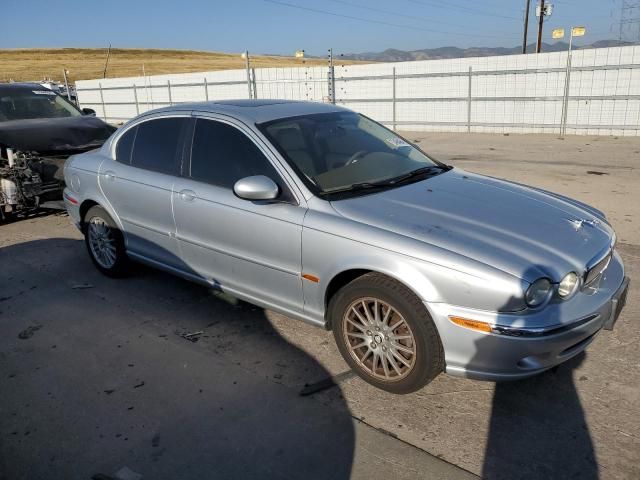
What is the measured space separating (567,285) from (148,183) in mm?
3214

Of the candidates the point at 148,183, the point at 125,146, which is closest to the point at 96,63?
the point at 125,146

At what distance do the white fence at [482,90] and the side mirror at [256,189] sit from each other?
47.6 feet

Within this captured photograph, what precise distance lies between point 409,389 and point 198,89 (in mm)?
21991

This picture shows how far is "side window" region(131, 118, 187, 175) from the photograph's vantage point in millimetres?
4332

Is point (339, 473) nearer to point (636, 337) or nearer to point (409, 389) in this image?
point (409, 389)

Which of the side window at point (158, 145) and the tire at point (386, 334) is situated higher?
the side window at point (158, 145)

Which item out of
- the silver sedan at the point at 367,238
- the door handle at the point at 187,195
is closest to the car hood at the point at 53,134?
the silver sedan at the point at 367,238

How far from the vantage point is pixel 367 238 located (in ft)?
10.0

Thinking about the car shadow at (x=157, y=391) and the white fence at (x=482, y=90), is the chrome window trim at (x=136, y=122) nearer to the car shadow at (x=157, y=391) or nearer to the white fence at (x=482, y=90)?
the car shadow at (x=157, y=391)

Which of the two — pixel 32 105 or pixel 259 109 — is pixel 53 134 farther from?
pixel 259 109

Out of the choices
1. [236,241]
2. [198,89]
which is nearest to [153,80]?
[198,89]

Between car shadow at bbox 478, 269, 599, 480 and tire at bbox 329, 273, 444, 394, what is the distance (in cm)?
28

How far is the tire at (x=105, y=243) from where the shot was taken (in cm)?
500

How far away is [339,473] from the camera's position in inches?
101
